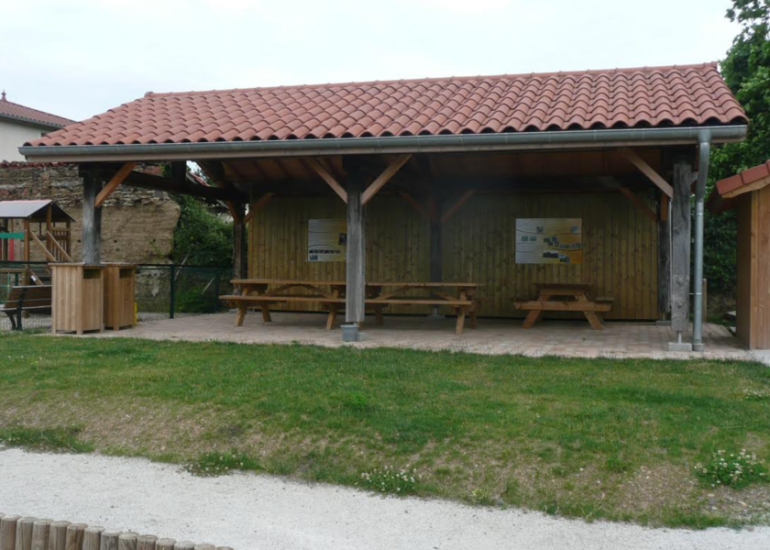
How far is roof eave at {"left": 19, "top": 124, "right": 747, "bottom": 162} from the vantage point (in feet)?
26.0

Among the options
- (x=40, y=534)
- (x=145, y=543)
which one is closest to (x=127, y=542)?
(x=145, y=543)

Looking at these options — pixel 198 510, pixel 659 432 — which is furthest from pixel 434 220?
pixel 198 510

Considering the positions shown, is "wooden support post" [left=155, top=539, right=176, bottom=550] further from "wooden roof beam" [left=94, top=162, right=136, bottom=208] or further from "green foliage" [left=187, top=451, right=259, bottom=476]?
"wooden roof beam" [left=94, top=162, right=136, bottom=208]

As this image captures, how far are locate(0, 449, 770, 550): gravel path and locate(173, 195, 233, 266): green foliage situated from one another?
13381 mm

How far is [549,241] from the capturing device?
13.5 metres

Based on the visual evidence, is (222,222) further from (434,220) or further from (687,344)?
(687,344)

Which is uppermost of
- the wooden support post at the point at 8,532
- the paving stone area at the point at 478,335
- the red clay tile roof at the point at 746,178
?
the red clay tile roof at the point at 746,178

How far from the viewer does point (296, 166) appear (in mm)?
13805

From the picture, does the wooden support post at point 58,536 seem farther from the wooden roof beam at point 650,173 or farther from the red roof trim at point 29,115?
the red roof trim at point 29,115

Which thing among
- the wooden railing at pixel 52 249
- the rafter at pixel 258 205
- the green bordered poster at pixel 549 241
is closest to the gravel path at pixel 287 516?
the green bordered poster at pixel 549 241

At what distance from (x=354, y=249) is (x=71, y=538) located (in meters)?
6.68

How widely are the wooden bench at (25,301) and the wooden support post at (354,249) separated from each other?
5027 millimetres

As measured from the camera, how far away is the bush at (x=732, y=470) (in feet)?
13.6

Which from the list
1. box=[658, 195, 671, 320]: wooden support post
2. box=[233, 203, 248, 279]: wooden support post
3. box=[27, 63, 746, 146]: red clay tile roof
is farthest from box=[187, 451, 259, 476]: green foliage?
box=[233, 203, 248, 279]: wooden support post
